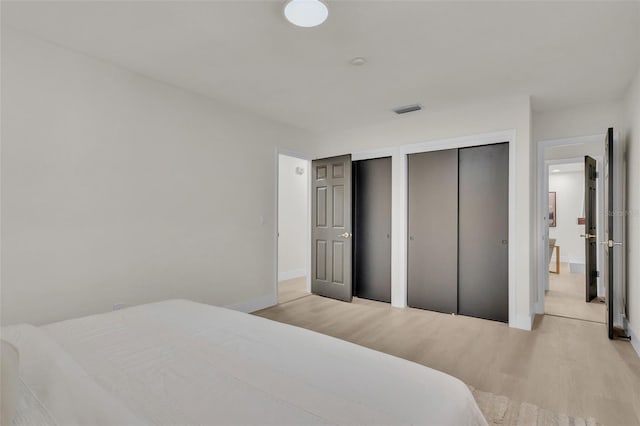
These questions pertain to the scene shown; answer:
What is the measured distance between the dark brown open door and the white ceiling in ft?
4.59

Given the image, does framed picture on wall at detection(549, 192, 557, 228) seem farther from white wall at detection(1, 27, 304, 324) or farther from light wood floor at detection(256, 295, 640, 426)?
white wall at detection(1, 27, 304, 324)

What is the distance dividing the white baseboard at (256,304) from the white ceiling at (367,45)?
7.88 ft

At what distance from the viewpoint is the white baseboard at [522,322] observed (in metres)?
3.56

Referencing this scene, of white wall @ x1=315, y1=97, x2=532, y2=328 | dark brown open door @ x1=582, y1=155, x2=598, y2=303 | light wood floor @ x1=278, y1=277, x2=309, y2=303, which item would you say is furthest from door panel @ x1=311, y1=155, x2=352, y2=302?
dark brown open door @ x1=582, y1=155, x2=598, y2=303

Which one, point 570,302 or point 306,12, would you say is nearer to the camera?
point 306,12

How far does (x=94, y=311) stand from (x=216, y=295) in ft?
3.99

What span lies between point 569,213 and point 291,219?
6.90 metres

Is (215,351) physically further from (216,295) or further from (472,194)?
(472,194)

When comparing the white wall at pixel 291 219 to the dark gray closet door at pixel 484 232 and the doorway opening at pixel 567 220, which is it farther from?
the doorway opening at pixel 567 220

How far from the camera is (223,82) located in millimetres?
3271

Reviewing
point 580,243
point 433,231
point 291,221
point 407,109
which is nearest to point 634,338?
point 433,231

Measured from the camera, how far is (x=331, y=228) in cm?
502

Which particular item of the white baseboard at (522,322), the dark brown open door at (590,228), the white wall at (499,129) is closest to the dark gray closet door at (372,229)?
the white wall at (499,129)

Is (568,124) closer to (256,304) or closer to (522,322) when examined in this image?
(522,322)
